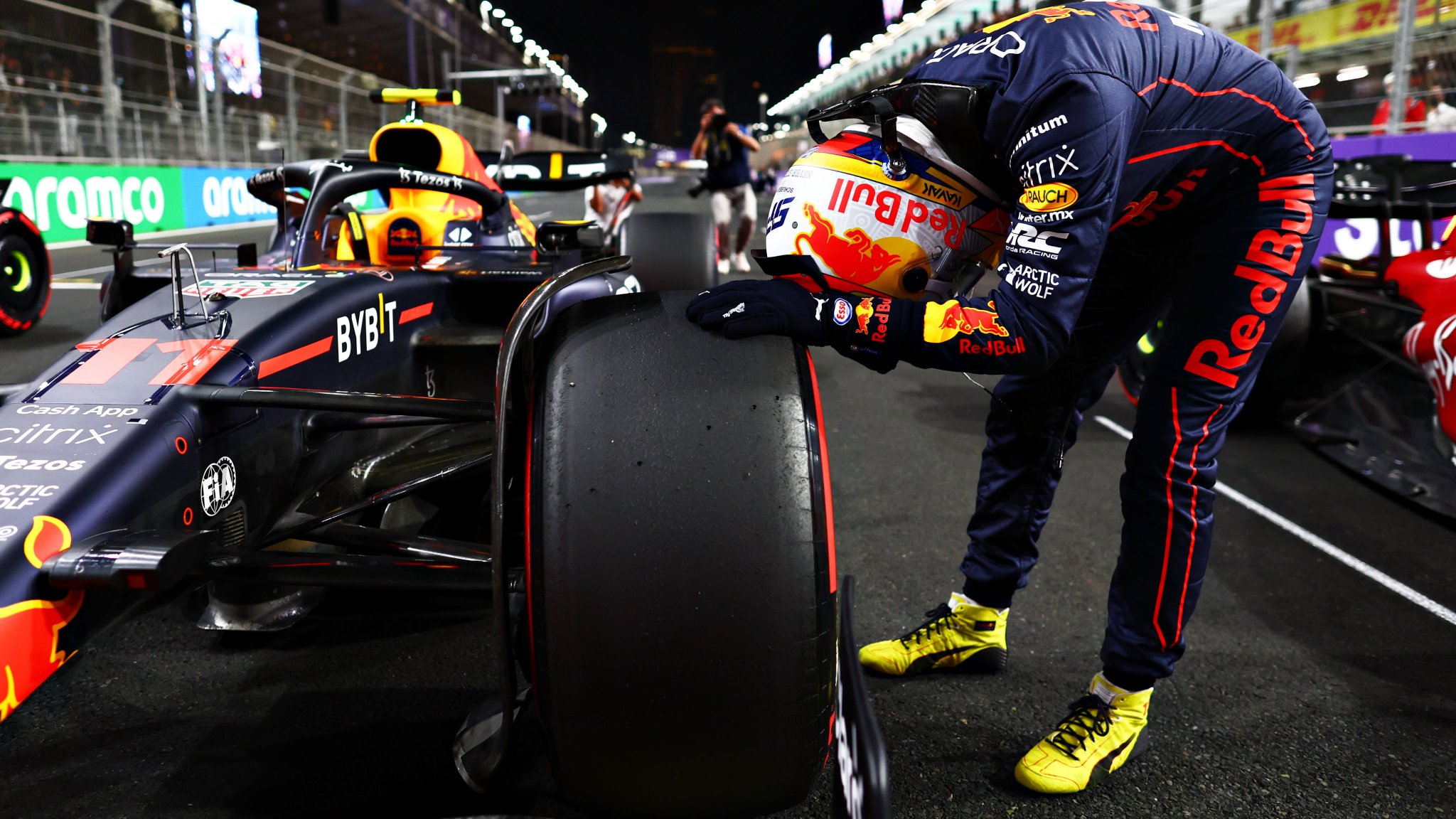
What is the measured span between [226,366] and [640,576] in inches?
41.2

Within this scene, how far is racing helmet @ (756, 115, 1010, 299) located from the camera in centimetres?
158

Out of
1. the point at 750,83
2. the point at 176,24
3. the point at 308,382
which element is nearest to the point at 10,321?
the point at 308,382

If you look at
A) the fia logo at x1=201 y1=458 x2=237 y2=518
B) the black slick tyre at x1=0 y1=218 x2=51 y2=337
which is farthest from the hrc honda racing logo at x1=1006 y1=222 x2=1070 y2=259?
the black slick tyre at x1=0 y1=218 x2=51 y2=337

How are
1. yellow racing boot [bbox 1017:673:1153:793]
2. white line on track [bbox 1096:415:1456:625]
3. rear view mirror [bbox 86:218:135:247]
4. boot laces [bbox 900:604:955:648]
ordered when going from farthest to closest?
white line on track [bbox 1096:415:1456:625]
boot laces [bbox 900:604:955:648]
rear view mirror [bbox 86:218:135:247]
yellow racing boot [bbox 1017:673:1153:793]

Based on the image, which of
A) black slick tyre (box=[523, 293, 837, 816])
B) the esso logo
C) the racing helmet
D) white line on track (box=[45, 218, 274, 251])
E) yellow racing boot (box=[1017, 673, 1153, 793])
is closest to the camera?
black slick tyre (box=[523, 293, 837, 816])

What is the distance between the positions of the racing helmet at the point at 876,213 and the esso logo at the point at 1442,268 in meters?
2.28

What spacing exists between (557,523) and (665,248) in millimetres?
1774

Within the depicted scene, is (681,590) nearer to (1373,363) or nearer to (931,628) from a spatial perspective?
(931,628)

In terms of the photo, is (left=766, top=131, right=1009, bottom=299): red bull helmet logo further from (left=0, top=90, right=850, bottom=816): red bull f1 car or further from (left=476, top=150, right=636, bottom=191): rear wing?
(left=476, top=150, right=636, bottom=191): rear wing

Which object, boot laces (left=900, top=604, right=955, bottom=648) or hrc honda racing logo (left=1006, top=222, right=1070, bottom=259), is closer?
hrc honda racing logo (left=1006, top=222, right=1070, bottom=259)

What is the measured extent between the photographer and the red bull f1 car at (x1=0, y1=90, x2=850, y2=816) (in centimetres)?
732

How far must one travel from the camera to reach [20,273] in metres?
5.58

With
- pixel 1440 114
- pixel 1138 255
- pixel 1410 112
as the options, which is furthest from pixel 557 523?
pixel 1410 112

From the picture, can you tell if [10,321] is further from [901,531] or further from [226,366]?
[901,531]
